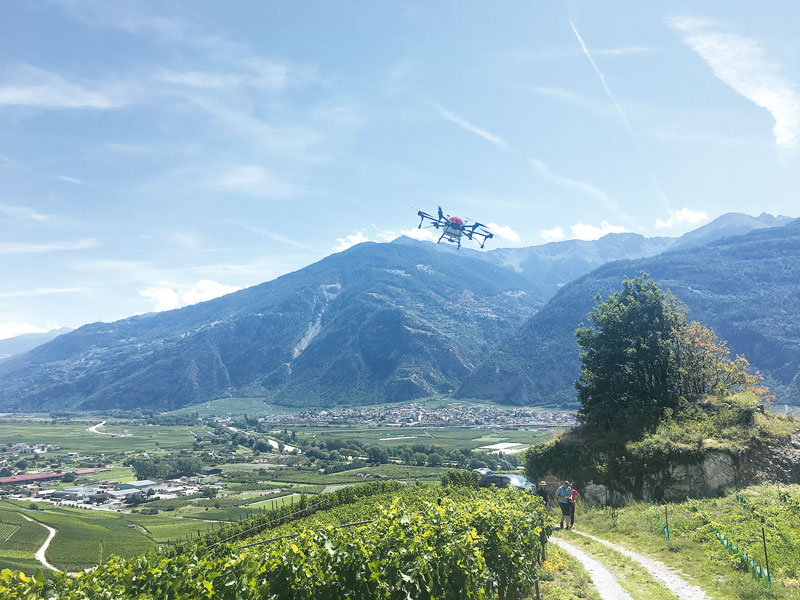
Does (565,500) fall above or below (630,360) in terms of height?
below

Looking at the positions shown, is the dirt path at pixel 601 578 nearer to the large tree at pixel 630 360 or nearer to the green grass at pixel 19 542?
the large tree at pixel 630 360

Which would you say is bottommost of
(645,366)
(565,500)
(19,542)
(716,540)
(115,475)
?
(115,475)

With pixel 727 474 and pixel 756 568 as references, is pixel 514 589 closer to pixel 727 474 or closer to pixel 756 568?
pixel 756 568

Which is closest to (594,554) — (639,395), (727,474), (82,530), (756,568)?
(756,568)

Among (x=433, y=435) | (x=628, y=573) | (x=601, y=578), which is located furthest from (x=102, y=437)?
(x=628, y=573)

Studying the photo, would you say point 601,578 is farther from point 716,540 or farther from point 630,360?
point 630,360

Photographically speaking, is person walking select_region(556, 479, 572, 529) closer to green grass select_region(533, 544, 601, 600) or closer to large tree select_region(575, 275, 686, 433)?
green grass select_region(533, 544, 601, 600)
